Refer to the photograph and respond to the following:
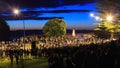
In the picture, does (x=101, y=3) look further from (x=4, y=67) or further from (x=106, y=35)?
(x=4, y=67)

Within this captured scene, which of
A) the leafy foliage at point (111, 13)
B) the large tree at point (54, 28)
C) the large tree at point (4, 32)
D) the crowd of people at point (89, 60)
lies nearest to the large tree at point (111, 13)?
the leafy foliage at point (111, 13)

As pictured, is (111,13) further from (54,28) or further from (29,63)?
(29,63)

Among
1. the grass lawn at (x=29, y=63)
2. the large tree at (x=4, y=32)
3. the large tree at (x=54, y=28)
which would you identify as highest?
the large tree at (x=54, y=28)

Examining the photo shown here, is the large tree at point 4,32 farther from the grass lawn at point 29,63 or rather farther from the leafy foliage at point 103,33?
the leafy foliage at point 103,33

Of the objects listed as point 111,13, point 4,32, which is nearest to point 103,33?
point 111,13

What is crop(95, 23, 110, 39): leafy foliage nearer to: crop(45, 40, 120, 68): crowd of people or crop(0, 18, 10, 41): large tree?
crop(0, 18, 10, 41): large tree

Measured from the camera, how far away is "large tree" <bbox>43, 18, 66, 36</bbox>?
2734 inches

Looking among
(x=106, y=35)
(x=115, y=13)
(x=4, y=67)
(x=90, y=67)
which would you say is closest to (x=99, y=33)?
(x=106, y=35)

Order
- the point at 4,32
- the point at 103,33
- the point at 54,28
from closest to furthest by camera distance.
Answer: the point at 4,32 → the point at 54,28 → the point at 103,33

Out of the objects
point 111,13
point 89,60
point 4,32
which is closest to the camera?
point 89,60

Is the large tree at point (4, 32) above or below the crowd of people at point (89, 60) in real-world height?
above

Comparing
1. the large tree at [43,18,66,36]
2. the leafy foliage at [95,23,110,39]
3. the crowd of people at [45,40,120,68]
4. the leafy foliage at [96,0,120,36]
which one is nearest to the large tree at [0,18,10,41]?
the large tree at [43,18,66,36]

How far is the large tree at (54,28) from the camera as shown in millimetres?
69438

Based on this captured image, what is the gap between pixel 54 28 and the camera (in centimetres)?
6956
